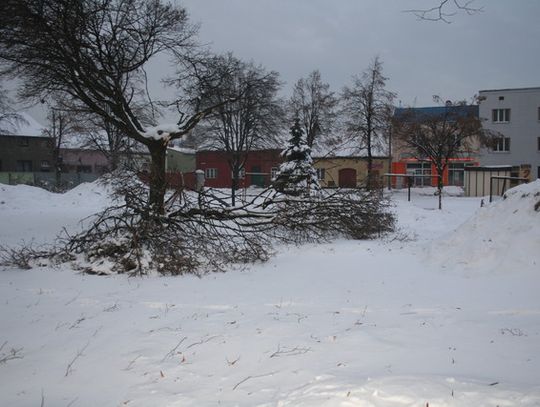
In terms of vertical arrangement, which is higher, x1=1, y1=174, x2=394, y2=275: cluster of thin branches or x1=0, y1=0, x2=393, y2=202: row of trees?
x1=0, y1=0, x2=393, y2=202: row of trees

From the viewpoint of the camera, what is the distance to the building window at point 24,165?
50.3 metres

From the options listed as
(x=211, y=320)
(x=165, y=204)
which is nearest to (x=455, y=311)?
(x=211, y=320)

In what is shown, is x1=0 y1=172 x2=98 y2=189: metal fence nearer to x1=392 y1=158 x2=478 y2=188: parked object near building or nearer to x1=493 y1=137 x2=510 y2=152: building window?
x1=392 y1=158 x2=478 y2=188: parked object near building

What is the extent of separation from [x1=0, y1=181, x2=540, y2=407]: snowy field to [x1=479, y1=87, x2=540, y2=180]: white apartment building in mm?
38220

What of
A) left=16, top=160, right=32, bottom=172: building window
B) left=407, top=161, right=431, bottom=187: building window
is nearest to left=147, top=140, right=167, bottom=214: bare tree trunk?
left=407, top=161, right=431, bottom=187: building window

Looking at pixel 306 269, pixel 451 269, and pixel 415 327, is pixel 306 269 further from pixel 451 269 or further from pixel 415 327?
pixel 415 327

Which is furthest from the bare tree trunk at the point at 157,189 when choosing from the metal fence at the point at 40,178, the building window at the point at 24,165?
the building window at the point at 24,165

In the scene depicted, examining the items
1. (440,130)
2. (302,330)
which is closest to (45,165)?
(440,130)

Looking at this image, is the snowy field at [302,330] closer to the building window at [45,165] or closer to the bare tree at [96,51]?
the bare tree at [96,51]

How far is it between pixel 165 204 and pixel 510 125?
4216 centimetres

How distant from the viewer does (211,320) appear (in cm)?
539

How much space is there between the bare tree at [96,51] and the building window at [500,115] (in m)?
37.0

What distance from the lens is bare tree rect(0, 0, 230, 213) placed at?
10.5 metres

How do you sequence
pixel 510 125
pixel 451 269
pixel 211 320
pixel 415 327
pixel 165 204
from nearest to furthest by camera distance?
1. pixel 415 327
2. pixel 211 320
3. pixel 451 269
4. pixel 165 204
5. pixel 510 125
